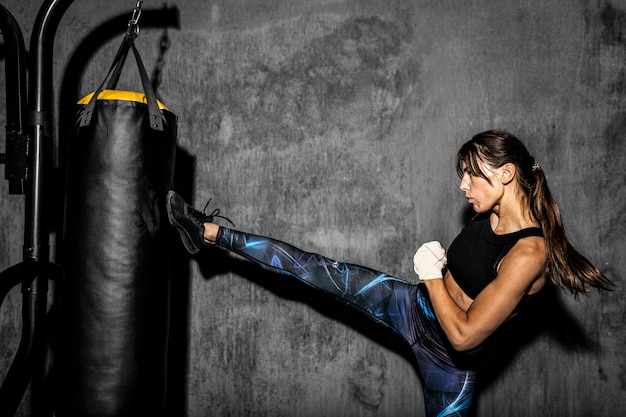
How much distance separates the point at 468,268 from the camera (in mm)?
1783

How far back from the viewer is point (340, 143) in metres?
2.55

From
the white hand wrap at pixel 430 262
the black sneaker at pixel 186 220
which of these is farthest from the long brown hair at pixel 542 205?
the black sneaker at pixel 186 220

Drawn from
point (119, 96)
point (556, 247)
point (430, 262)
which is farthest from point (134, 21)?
point (556, 247)

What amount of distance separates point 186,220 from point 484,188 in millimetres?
1236

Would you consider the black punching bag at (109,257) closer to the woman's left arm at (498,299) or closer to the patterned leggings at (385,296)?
the patterned leggings at (385,296)

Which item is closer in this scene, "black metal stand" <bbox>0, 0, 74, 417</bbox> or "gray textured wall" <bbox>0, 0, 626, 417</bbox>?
"black metal stand" <bbox>0, 0, 74, 417</bbox>

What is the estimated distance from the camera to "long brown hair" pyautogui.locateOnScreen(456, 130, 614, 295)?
1.60m

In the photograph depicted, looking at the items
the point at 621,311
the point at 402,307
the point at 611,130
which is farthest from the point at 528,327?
the point at 611,130

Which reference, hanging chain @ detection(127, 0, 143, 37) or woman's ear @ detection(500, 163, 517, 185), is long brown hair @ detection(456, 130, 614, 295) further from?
hanging chain @ detection(127, 0, 143, 37)

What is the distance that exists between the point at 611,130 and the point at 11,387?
3228 millimetres

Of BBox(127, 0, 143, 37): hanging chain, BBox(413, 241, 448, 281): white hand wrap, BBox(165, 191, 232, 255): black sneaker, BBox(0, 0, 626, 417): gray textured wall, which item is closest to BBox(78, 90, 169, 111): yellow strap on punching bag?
BBox(127, 0, 143, 37): hanging chain

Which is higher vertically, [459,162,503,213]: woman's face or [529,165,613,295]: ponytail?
[459,162,503,213]: woman's face

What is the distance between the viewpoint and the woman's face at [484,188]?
1.69m

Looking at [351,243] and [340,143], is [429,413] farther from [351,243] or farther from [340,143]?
[340,143]
